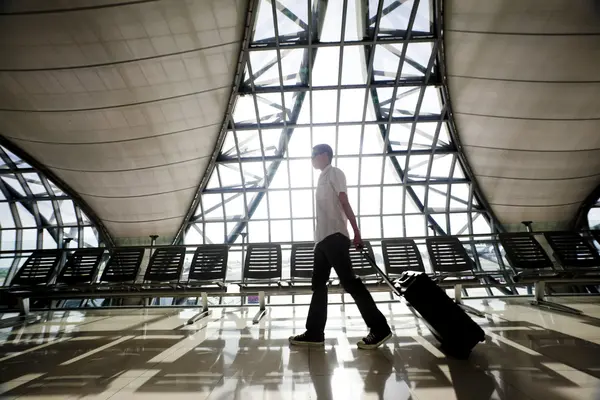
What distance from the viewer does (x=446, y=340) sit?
2713mm

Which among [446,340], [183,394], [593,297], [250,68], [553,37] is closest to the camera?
[183,394]

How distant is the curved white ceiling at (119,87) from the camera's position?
720cm

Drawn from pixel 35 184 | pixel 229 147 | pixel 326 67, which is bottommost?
pixel 35 184

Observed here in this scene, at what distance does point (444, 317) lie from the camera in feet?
9.04

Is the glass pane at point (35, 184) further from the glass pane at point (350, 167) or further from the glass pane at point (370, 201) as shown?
the glass pane at point (370, 201)

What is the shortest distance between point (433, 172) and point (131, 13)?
13463 mm

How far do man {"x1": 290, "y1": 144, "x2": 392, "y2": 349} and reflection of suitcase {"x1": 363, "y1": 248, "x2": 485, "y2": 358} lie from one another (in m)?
0.43

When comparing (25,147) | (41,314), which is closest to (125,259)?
(41,314)

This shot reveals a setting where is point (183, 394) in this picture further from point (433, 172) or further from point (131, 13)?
point (433, 172)

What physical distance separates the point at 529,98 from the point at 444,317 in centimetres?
1021

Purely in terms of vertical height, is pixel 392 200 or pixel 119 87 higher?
pixel 119 87

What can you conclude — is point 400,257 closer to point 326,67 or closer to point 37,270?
point 37,270

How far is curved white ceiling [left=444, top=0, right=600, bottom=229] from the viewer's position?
7.81m

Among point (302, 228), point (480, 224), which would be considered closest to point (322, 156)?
point (302, 228)
